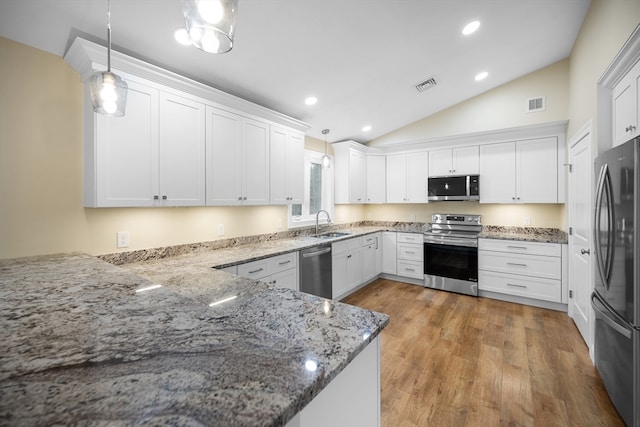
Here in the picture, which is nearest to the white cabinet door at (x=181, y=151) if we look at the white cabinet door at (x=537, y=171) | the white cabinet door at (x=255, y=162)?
the white cabinet door at (x=255, y=162)

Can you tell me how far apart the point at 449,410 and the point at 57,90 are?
138 inches

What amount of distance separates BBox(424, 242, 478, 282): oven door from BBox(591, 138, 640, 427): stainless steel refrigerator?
1928mm

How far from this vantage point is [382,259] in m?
4.91

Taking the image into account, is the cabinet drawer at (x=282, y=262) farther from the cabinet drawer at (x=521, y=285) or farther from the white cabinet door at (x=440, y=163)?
the white cabinet door at (x=440, y=163)

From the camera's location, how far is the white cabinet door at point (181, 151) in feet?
7.34

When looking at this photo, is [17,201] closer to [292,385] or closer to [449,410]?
[292,385]

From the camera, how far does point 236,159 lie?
2.81m

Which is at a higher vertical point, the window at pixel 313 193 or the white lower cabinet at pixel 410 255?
the window at pixel 313 193

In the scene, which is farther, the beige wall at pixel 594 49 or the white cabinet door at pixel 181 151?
the white cabinet door at pixel 181 151

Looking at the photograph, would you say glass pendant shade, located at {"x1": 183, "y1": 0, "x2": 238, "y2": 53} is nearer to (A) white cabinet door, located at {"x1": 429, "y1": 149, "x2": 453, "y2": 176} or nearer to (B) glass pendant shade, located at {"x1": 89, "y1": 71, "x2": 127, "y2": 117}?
(B) glass pendant shade, located at {"x1": 89, "y1": 71, "x2": 127, "y2": 117}

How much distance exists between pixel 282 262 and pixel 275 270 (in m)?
0.13

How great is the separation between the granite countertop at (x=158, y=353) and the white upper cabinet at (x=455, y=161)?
3.98 metres

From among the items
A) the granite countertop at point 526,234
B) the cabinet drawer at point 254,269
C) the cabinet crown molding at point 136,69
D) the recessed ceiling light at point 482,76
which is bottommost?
the cabinet drawer at point 254,269

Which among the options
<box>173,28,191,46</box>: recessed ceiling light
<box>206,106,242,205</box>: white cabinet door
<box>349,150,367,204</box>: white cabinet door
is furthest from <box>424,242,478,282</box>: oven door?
<box>173,28,191,46</box>: recessed ceiling light
